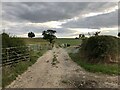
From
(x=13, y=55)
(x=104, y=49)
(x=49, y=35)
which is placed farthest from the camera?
(x=49, y=35)

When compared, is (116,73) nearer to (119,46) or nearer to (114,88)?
(114,88)

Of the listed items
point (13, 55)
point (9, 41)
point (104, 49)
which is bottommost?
point (13, 55)

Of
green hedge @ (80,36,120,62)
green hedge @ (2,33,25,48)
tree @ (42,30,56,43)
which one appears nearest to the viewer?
green hedge @ (2,33,25,48)

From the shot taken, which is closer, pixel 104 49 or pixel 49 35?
pixel 104 49

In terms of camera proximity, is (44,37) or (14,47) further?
(44,37)

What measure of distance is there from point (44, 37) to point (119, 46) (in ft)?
249

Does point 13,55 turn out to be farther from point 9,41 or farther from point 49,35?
point 49,35

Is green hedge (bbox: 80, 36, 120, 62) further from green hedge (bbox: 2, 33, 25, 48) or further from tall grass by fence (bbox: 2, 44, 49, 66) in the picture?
green hedge (bbox: 2, 33, 25, 48)

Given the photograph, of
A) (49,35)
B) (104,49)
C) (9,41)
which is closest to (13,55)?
(9,41)

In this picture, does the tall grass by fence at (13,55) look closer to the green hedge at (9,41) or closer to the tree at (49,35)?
the green hedge at (9,41)

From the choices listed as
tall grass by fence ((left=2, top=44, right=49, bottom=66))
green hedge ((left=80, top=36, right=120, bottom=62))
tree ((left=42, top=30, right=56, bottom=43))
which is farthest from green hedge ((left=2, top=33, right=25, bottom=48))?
tree ((left=42, top=30, right=56, bottom=43))

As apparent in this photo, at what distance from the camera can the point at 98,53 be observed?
77.5ft

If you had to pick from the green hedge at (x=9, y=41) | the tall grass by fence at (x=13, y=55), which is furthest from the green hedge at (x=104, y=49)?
the green hedge at (x=9, y=41)

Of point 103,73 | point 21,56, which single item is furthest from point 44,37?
point 103,73
